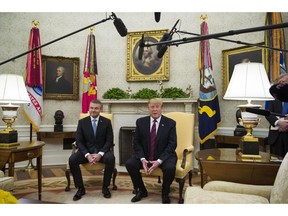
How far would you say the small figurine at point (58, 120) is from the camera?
5.74 meters

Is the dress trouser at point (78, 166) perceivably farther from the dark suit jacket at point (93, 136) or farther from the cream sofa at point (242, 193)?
the cream sofa at point (242, 193)

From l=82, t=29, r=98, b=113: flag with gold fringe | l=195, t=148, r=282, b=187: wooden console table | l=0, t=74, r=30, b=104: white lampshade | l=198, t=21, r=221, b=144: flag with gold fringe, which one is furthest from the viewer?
l=82, t=29, r=98, b=113: flag with gold fringe

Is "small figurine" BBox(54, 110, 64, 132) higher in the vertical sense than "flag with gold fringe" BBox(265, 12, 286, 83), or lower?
lower

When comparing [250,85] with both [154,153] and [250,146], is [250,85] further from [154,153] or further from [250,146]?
[154,153]

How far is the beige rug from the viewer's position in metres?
3.43

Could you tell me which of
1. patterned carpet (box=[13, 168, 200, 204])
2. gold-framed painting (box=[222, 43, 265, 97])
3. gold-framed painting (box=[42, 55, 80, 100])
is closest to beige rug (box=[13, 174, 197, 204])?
patterned carpet (box=[13, 168, 200, 204])

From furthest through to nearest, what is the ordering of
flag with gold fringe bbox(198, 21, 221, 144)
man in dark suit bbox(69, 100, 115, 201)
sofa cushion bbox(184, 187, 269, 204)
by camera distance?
flag with gold fringe bbox(198, 21, 221, 144)
man in dark suit bbox(69, 100, 115, 201)
sofa cushion bbox(184, 187, 269, 204)

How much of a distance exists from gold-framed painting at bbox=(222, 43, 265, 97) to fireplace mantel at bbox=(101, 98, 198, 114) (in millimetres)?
815

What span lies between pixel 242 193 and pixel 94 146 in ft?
7.90

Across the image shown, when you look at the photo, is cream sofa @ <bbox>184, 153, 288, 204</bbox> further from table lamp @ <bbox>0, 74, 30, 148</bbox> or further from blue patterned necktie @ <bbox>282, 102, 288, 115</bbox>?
table lamp @ <bbox>0, 74, 30, 148</bbox>

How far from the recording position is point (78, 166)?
3625mm
